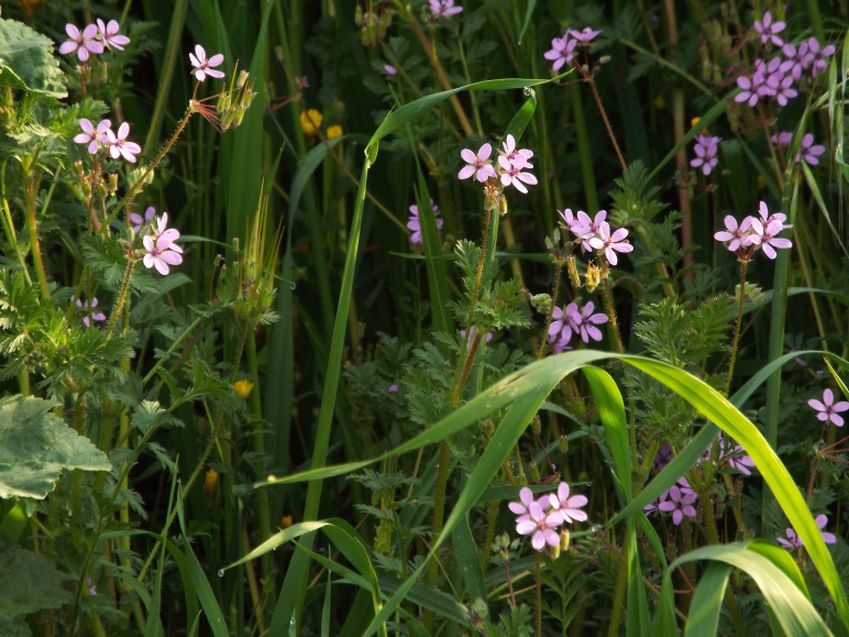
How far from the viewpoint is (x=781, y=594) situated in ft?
4.12

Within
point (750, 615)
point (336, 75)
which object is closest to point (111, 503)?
point (750, 615)

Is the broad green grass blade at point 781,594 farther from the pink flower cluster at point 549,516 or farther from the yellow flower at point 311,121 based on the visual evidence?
the yellow flower at point 311,121

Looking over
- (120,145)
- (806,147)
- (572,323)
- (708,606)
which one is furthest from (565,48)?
(708,606)

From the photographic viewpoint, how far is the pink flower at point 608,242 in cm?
159

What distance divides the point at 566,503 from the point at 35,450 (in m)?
0.73

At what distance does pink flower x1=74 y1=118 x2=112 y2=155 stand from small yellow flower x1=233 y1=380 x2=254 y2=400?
0.56 m

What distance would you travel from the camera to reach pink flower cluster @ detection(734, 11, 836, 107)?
2.28 m

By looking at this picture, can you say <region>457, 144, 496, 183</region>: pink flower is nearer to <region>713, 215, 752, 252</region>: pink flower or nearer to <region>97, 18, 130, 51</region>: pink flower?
<region>713, 215, 752, 252</region>: pink flower

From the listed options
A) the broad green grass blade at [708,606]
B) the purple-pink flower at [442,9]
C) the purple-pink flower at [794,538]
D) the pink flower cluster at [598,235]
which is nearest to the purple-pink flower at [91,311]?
the pink flower cluster at [598,235]

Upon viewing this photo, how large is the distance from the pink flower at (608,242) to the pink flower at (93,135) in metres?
0.71

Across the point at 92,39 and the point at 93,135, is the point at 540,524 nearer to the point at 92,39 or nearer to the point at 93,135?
the point at 93,135

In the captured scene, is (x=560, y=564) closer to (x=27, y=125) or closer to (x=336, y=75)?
(x=27, y=125)

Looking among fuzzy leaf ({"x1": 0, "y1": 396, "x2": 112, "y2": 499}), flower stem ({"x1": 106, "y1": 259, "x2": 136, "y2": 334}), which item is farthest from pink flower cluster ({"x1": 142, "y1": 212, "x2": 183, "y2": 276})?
fuzzy leaf ({"x1": 0, "y1": 396, "x2": 112, "y2": 499})

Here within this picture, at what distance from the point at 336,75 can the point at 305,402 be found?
2.44ft
